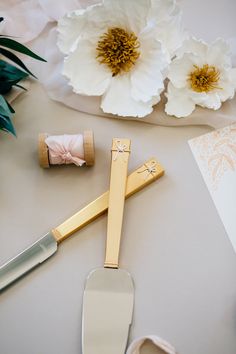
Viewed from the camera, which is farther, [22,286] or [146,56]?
[146,56]

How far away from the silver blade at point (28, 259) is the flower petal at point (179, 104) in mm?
292

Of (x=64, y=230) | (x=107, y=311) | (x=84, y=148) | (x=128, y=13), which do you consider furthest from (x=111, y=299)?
(x=128, y=13)

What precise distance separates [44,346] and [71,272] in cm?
11

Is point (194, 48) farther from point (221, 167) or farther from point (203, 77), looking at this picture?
point (221, 167)

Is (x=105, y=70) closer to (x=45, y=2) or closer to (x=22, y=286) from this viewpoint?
(x=45, y=2)

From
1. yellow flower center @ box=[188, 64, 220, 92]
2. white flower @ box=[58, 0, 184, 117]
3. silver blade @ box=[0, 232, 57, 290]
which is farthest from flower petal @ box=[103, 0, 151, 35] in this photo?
silver blade @ box=[0, 232, 57, 290]

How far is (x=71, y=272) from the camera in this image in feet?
2.10

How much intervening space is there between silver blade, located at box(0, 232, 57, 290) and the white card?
27 centimetres

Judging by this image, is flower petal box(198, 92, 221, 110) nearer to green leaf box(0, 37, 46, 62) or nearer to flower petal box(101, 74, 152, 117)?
flower petal box(101, 74, 152, 117)

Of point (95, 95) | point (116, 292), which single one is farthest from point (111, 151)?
point (116, 292)

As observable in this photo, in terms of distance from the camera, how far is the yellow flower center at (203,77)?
2.40 ft

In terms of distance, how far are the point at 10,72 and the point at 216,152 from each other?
37cm

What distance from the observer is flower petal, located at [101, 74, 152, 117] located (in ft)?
2.38

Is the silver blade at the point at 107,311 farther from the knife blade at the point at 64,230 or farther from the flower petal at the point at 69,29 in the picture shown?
the flower petal at the point at 69,29
